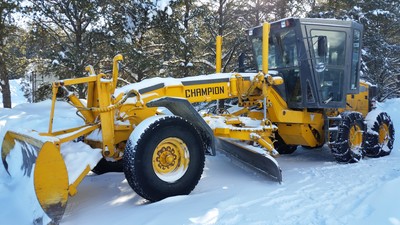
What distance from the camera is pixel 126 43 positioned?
12258 millimetres

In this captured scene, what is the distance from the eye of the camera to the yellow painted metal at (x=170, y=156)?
15.2 feet

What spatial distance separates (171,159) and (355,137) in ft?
15.4

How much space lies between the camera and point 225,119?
→ 6.21 meters

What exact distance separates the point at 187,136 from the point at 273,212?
1450 millimetres

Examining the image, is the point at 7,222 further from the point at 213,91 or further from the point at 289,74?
the point at 289,74

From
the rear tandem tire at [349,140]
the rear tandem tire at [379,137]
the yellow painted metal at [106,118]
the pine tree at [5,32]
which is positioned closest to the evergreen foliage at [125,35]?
the pine tree at [5,32]

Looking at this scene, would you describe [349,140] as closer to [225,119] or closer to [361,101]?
[361,101]

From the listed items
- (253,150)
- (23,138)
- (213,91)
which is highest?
(213,91)

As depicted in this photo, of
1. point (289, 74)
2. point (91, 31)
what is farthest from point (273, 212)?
point (91, 31)

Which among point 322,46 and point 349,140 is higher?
point 322,46

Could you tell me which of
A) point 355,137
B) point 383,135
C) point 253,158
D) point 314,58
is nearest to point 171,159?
point 253,158

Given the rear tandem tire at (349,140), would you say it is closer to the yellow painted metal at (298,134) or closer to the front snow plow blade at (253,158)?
the yellow painted metal at (298,134)

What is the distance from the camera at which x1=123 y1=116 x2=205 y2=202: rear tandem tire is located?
14.3 feet

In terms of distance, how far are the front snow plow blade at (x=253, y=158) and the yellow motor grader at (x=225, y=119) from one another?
0.02 meters
